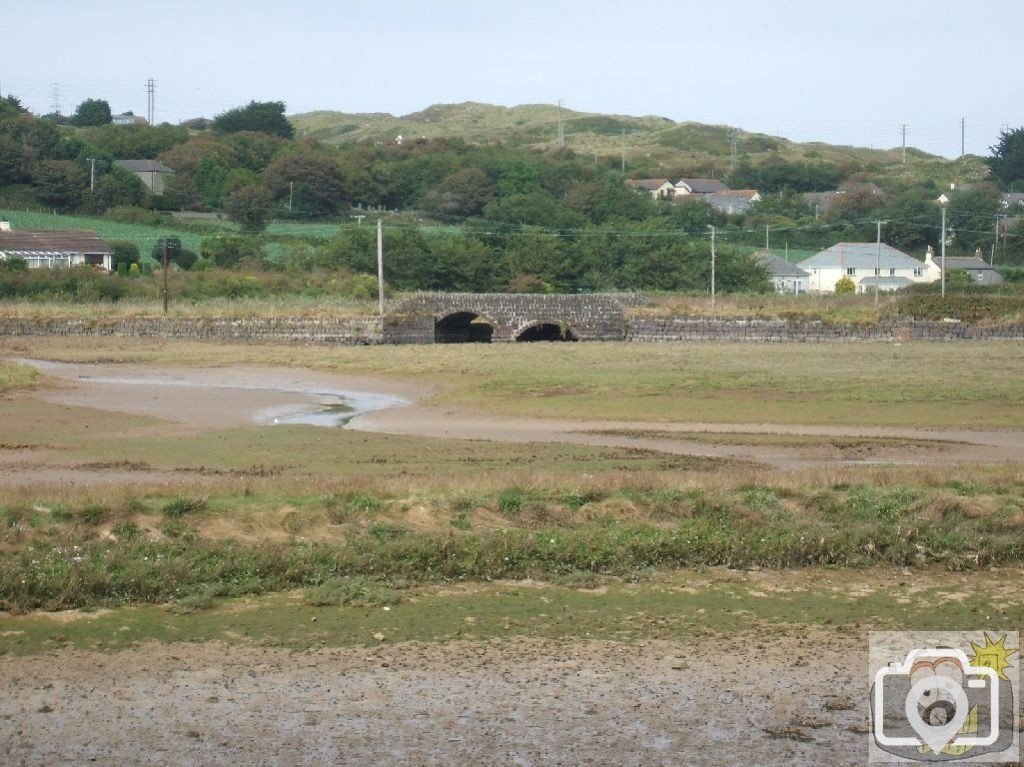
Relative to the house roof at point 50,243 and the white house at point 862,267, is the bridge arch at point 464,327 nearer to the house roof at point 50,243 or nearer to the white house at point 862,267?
the house roof at point 50,243

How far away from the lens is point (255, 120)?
15588 centimetres

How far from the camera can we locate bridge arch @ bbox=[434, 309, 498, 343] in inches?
2430

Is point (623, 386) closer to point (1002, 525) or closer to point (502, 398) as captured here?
point (502, 398)

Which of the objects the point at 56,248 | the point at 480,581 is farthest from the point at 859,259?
the point at 480,581

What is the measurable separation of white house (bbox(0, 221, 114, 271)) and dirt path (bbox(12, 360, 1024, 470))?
41.5 metres

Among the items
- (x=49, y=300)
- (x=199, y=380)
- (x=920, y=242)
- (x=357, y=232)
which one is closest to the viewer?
(x=199, y=380)

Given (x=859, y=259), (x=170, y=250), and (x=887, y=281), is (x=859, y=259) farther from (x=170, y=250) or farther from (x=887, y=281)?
(x=170, y=250)

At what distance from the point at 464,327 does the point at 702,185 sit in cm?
8617

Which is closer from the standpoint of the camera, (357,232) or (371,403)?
(371,403)

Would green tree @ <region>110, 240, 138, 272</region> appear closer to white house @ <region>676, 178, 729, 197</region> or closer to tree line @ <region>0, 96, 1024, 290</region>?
tree line @ <region>0, 96, 1024, 290</region>

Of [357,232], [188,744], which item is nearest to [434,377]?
[188,744]

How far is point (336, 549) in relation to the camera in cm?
1481

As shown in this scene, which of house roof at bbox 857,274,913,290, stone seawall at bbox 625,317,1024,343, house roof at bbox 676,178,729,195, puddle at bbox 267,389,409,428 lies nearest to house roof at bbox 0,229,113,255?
stone seawall at bbox 625,317,1024,343

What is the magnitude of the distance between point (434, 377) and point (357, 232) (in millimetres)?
41372
